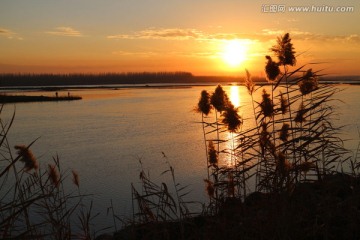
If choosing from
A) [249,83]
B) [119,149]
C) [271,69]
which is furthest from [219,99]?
[119,149]

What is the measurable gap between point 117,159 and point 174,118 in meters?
14.6

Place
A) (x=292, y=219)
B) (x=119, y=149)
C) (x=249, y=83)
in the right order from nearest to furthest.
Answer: (x=292, y=219) < (x=249, y=83) < (x=119, y=149)

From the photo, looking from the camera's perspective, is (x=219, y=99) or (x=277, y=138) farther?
(x=219, y=99)

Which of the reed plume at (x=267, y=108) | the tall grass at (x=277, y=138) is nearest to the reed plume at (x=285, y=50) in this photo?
the tall grass at (x=277, y=138)

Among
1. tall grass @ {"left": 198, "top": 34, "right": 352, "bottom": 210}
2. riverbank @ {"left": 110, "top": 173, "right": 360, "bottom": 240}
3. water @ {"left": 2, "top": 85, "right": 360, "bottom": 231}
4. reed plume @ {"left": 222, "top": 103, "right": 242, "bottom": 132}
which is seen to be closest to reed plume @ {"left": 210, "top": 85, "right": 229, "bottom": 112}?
tall grass @ {"left": 198, "top": 34, "right": 352, "bottom": 210}

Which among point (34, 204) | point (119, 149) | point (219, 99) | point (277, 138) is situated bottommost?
point (119, 149)

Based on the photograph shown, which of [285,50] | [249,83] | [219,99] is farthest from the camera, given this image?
[219,99]

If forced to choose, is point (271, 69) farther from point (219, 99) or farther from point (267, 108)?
point (219, 99)

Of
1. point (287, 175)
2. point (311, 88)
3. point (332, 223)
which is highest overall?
point (311, 88)

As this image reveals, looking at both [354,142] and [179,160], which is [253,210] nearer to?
[179,160]

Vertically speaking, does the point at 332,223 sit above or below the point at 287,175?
below

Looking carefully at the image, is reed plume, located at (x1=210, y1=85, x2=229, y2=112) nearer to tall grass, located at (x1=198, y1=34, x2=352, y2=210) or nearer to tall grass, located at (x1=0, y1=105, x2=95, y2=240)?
tall grass, located at (x1=198, y1=34, x2=352, y2=210)

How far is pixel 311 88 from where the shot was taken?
18.4 ft

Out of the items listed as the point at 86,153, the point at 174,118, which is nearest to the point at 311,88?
the point at 86,153
